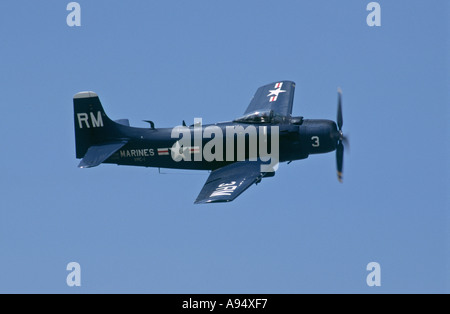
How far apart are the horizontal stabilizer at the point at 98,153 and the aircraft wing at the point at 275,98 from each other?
206 inches

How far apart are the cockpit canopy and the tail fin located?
16.7ft

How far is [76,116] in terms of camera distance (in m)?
42.6

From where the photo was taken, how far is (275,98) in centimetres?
4494

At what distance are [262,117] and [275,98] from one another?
3907mm

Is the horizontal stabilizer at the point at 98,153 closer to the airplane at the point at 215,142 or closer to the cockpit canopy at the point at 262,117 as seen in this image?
the airplane at the point at 215,142

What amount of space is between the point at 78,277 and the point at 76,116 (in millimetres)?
7722

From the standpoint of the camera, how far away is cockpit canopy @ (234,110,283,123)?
41156 mm

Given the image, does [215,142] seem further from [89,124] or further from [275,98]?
[89,124]

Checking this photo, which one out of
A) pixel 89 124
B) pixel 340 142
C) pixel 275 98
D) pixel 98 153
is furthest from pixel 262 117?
pixel 89 124

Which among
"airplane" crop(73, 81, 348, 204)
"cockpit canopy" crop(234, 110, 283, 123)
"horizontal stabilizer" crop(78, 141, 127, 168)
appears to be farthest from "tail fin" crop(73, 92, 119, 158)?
"cockpit canopy" crop(234, 110, 283, 123)

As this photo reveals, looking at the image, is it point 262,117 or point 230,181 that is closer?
point 230,181

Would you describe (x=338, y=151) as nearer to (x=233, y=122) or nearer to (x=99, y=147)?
(x=233, y=122)

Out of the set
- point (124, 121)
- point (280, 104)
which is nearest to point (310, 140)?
point (280, 104)

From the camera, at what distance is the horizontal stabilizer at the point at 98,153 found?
41125 millimetres
